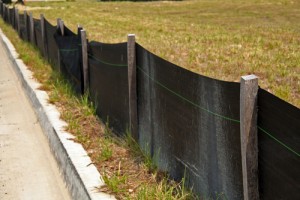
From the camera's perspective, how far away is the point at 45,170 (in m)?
6.35

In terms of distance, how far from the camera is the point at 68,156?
575cm

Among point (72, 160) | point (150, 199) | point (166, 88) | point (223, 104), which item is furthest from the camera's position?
point (72, 160)

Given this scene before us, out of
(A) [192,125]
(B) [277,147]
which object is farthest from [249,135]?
(A) [192,125]

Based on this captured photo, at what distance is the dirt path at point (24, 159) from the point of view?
5738 mm

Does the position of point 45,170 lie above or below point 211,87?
below

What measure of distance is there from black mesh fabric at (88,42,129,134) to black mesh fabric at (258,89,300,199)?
2683 millimetres

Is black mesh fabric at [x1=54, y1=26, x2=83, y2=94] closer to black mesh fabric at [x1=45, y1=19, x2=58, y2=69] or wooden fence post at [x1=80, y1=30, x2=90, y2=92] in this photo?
wooden fence post at [x1=80, y1=30, x2=90, y2=92]

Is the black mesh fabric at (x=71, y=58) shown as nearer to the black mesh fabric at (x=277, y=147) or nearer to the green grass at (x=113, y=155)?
the green grass at (x=113, y=155)

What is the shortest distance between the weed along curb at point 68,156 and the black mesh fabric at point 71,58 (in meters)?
0.50

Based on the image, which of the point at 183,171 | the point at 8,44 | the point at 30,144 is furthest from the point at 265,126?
the point at 8,44

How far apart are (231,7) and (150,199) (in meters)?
31.5

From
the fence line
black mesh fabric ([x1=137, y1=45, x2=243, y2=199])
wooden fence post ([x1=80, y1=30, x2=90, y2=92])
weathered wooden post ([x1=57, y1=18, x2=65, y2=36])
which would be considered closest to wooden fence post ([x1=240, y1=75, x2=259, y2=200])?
the fence line

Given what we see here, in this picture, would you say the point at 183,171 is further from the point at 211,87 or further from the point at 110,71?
the point at 110,71

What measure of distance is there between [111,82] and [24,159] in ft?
4.63
